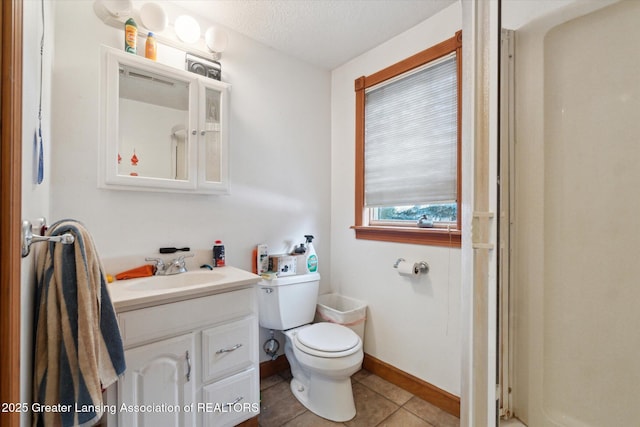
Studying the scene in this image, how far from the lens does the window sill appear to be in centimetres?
159

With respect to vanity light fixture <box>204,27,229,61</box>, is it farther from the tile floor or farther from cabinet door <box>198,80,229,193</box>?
the tile floor

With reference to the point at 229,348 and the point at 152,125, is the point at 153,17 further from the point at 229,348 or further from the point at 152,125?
the point at 229,348

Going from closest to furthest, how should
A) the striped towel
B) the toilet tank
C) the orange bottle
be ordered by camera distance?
the striped towel → the orange bottle → the toilet tank

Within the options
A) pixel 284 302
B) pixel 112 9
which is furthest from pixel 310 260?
pixel 112 9

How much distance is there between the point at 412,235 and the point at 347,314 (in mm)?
708

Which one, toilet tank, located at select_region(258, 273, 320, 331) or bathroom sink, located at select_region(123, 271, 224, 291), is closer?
bathroom sink, located at select_region(123, 271, 224, 291)

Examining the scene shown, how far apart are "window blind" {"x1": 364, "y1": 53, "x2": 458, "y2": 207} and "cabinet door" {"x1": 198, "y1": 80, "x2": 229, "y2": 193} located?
40.1 inches

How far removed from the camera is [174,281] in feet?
4.87

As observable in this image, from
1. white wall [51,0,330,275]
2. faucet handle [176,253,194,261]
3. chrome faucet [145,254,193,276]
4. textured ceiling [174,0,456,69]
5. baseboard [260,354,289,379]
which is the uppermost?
textured ceiling [174,0,456,69]

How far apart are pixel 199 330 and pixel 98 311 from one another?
491 mm

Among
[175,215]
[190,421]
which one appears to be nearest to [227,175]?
[175,215]

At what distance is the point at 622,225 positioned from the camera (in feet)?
3.24

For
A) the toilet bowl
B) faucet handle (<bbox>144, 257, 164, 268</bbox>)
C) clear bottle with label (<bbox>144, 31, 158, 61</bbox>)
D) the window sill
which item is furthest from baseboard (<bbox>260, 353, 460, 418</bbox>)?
clear bottle with label (<bbox>144, 31, 158, 61</bbox>)

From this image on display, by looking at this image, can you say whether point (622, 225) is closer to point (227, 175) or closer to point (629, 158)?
point (629, 158)
